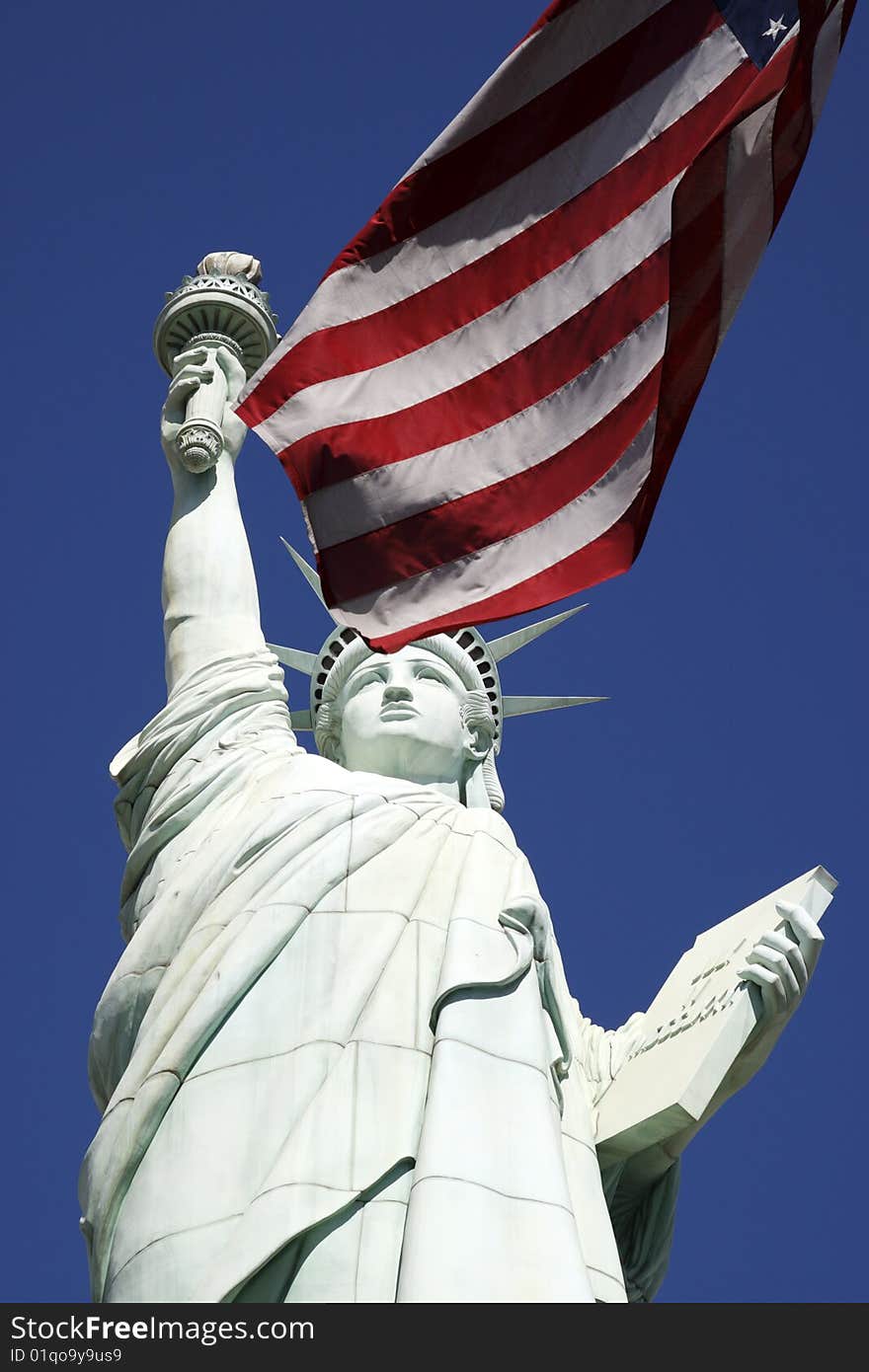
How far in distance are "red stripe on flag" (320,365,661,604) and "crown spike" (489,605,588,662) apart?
4.10m

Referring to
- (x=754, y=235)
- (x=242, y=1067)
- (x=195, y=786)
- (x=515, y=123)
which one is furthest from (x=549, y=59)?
(x=242, y=1067)

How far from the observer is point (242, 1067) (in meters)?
12.7

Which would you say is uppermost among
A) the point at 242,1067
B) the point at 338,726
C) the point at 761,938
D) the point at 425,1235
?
the point at 338,726

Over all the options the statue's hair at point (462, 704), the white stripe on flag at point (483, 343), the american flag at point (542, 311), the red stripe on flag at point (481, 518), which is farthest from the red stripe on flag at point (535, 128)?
the statue's hair at point (462, 704)

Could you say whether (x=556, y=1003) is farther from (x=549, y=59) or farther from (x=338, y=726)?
(x=549, y=59)

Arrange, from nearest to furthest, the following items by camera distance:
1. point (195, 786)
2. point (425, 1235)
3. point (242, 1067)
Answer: point (425, 1235)
point (242, 1067)
point (195, 786)

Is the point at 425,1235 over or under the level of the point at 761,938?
under

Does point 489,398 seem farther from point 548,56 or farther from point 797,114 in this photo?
point 797,114

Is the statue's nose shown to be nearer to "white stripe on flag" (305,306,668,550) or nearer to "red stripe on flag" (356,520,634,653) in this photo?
"white stripe on flag" (305,306,668,550)

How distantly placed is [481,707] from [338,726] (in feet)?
2.79

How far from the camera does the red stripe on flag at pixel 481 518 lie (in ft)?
42.5

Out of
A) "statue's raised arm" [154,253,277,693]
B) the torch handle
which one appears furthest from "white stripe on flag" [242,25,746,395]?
the torch handle

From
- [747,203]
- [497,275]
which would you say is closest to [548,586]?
[497,275]

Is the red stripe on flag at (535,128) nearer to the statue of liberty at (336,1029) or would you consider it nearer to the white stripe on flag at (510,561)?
the white stripe on flag at (510,561)
